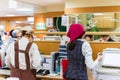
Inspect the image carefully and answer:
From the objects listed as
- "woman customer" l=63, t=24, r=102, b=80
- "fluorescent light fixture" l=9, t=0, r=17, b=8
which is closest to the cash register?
"woman customer" l=63, t=24, r=102, b=80

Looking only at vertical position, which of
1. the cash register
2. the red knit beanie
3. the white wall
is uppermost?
the white wall

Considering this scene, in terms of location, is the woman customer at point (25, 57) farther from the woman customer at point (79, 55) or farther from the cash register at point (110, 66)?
the cash register at point (110, 66)

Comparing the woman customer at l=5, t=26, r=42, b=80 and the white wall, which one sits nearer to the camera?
the woman customer at l=5, t=26, r=42, b=80

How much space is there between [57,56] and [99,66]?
822 mm

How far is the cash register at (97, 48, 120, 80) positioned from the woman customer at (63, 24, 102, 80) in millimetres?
175

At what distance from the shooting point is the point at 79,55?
2453 mm

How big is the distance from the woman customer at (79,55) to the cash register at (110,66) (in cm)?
18

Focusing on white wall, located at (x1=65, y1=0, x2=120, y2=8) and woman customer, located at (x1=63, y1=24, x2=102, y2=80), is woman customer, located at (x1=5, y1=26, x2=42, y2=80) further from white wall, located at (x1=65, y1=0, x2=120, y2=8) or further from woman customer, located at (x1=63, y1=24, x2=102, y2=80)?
white wall, located at (x1=65, y1=0, x2=120, y2=8)

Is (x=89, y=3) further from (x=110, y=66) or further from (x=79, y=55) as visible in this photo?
(x=79, y=55)

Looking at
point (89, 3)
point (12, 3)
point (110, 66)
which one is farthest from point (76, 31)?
point (12, 3)

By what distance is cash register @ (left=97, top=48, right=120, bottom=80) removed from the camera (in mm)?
2508

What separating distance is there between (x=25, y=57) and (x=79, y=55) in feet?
2.54

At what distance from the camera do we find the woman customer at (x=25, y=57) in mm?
2830

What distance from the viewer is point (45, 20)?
9.92 m
